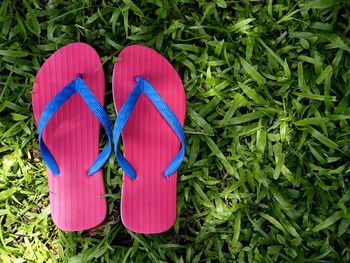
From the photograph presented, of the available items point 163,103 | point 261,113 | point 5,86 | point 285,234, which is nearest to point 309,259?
point 285,234

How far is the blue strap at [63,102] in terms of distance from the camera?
4.57ft

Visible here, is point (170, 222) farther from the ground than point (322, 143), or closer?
closer

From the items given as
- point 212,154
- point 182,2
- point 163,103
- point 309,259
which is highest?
point 182,2

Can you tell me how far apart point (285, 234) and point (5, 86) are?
954 mm

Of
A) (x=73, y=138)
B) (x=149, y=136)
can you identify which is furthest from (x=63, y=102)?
(x=149, y=136)

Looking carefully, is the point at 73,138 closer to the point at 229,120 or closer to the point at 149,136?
the point at 149,136

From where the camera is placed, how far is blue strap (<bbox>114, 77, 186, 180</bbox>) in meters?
1.40

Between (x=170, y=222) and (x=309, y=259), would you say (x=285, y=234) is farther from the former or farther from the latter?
(x=170, y=222)

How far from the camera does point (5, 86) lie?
56.6 inches

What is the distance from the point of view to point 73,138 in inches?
57.9

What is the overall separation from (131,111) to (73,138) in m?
0.21

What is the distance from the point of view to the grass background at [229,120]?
1.44 meters

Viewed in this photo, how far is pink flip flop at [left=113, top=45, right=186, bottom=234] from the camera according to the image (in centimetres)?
146

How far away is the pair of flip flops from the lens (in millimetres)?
1447
